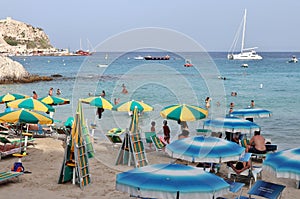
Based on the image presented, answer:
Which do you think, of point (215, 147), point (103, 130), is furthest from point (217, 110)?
point (215, 147)

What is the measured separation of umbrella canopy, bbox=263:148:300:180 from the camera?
7.03 metres

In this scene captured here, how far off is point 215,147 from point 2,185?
16.0 ft

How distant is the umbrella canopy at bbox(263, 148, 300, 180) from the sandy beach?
1.95 metres

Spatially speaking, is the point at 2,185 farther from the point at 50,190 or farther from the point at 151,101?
the point at 151,101

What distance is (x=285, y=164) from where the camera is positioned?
23.7 feet

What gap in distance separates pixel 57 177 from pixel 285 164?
216 inches

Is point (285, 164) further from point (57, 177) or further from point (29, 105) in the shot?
point (29, 105)

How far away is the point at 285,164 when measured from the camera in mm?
7230

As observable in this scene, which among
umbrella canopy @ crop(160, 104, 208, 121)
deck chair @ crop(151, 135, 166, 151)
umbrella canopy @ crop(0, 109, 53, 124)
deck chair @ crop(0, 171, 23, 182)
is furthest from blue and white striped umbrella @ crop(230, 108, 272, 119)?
deck chair @ crop(0, 171, 23, 182)

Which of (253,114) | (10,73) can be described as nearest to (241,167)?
(253,114)

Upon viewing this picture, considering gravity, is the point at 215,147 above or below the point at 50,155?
above

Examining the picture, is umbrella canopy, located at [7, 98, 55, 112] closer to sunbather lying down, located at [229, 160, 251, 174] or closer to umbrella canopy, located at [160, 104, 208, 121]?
umbrella canopy, located at [160, 104, 208, 121]

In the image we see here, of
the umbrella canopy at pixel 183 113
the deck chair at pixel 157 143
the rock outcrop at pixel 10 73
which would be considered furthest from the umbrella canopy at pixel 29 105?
the rock outcrop at pixel 10 73

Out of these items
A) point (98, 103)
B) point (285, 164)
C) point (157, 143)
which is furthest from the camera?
point (98, 103)
